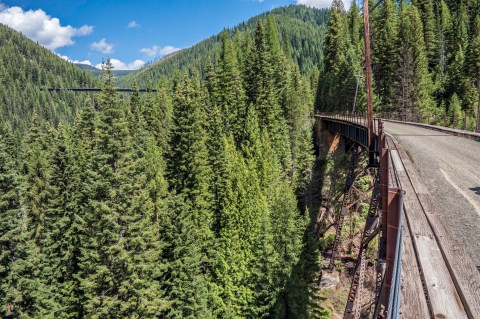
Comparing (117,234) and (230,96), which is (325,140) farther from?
(117,234)

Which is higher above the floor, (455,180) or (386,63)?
(386,63)

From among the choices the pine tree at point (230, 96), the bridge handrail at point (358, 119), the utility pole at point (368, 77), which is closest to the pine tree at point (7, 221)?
the utility pole at point (368, 77)

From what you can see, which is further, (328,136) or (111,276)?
(328,136)

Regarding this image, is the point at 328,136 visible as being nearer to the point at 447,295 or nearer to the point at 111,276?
the point at 111,276

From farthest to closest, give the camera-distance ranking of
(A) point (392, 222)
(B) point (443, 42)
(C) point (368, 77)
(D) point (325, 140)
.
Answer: (B) point (443, 42) → (D) point (325, 140) → (C) point (368, 77) → (A) point (392, 222)

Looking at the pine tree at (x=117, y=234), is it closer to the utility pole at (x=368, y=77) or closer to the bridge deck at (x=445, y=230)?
the utility pole at (x=368, y=77)

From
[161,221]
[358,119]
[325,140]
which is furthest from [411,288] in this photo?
[325,140]

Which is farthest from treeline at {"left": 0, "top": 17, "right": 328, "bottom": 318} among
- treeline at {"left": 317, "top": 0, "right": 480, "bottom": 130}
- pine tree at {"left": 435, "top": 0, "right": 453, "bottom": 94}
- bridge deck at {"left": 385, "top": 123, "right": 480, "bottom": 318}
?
pine tree at {"left": 435, "top": 0, "right": 453, "bottom": 94}

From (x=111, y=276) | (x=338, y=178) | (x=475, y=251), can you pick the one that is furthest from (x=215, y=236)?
(x=475, y=251)
